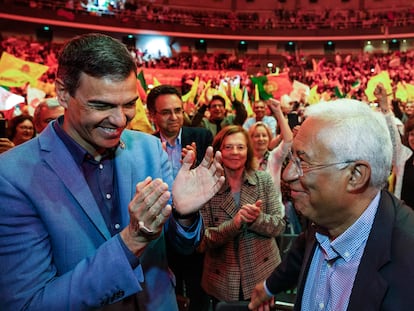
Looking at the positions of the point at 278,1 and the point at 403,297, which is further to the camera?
the point at 278,1

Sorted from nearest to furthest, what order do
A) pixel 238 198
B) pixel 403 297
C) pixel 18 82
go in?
pixel 403 297 < pixel 238 198 < pixel 18 82

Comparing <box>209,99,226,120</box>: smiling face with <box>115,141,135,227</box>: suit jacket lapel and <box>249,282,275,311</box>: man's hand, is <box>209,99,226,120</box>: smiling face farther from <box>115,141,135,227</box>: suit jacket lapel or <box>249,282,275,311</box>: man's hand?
<box>115,141,135,227</box>: suit jacket lapel

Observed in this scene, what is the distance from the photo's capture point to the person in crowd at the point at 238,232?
122 inches

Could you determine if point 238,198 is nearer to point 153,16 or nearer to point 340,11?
point 153,16

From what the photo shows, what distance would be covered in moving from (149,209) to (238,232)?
5.83ft

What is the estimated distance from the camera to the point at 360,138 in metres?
1.48

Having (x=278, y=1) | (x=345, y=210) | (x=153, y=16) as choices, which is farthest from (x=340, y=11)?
(x=345, y=210)

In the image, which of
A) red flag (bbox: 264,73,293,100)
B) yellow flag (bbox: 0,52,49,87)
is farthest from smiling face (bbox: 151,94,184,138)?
red flag (bbox: 264,73,293,100)

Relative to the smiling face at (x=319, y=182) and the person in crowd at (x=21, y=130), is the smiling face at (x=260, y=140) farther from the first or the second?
the smiling face at (x=319, y=182)

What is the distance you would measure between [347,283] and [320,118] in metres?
0.60

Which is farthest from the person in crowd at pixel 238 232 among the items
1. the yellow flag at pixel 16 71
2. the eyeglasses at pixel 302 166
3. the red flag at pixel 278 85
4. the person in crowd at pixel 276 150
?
the yellow flag at pixel 16 71

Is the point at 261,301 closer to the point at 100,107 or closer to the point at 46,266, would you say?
the point at 46,266

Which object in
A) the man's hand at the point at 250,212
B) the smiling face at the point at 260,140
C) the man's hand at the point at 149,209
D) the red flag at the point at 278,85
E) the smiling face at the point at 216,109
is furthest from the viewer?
the red flag at the point at 278,85

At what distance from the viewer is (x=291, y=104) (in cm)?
672
